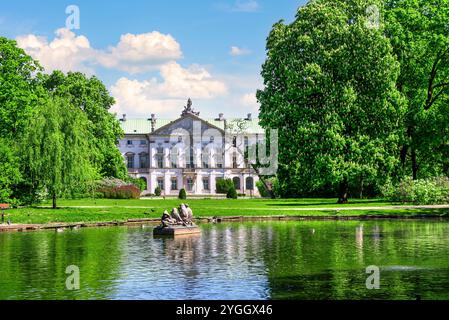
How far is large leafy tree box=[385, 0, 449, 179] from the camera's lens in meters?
55.8

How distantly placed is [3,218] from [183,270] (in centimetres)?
2159

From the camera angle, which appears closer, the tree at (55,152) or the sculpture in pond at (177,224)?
the sculpture in pond at (177,224)

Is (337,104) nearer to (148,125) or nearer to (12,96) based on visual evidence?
(12,96)

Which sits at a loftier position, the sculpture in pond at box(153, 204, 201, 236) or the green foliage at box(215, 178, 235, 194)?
the green foliage at box(215, 178, 235, 194)

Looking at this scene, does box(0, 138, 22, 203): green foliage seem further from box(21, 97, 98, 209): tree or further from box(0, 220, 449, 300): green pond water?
box(0, 220, 449, 300): green pond water

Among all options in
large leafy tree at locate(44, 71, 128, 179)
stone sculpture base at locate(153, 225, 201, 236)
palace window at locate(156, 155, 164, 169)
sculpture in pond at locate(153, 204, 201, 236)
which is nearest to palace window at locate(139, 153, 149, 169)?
palace window at locate(156, 155, 164, 169)

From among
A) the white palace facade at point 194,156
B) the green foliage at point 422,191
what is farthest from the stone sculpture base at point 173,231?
the white palace facade at point 194,156

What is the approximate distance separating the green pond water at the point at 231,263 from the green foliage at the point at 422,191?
16.2 meters

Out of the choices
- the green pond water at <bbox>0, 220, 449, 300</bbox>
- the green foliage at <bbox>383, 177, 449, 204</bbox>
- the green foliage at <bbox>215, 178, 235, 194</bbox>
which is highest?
the green foliage at <bbox>215, 178, 235, 194</bbox>

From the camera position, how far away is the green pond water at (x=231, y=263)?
1669cm

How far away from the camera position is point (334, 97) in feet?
172

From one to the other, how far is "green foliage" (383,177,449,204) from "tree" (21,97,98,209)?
73.8ft

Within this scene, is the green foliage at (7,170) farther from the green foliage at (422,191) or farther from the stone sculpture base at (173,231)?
the green foliage at (422,191)
